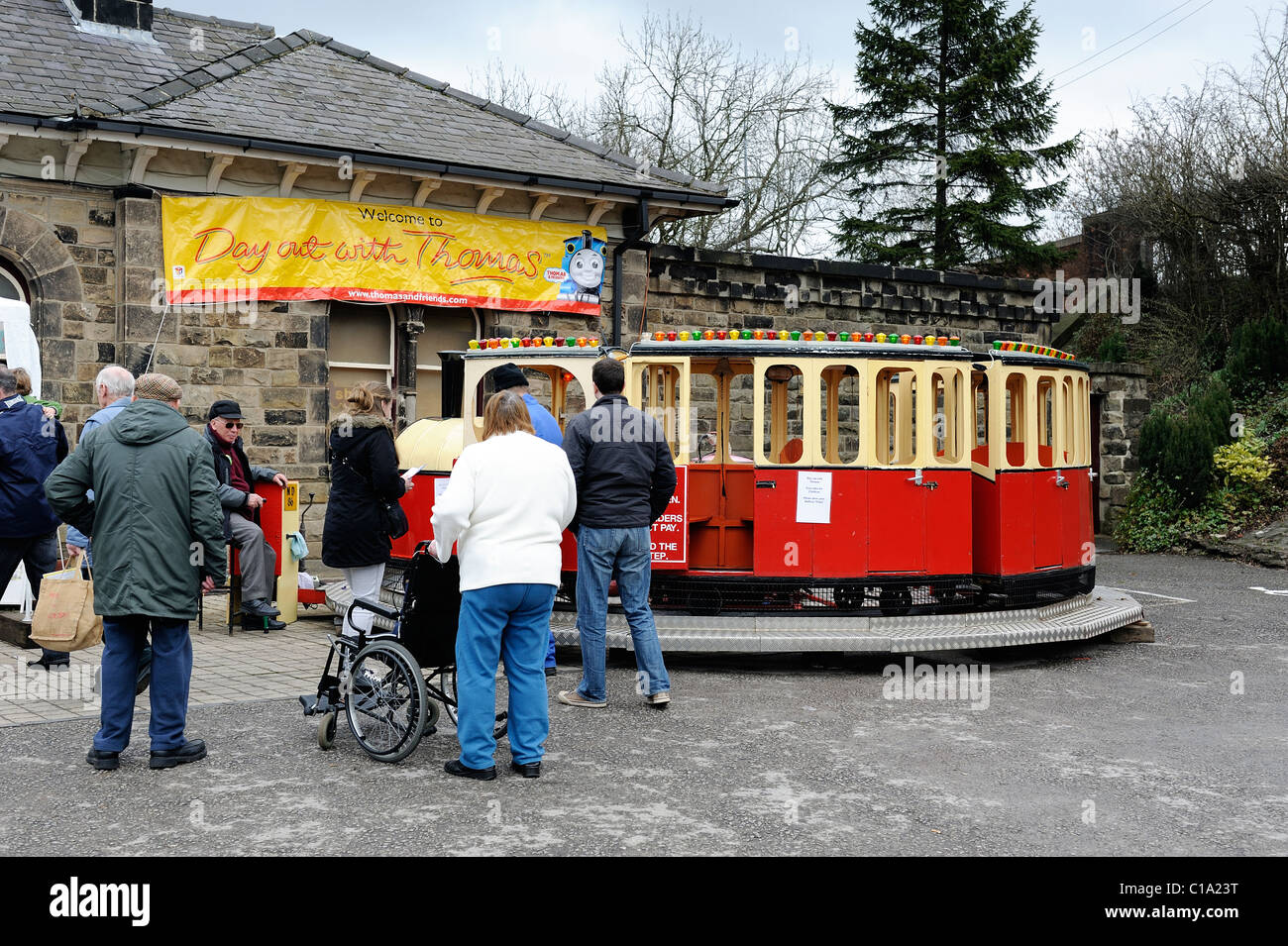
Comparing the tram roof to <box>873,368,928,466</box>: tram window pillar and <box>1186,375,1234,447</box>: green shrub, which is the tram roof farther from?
<box>1186,375,1234,447</box>: green shrub

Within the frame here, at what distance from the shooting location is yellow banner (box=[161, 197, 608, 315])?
1343 cm

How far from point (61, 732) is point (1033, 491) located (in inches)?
290

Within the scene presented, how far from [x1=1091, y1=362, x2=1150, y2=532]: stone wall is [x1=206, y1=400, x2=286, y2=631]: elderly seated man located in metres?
14.1

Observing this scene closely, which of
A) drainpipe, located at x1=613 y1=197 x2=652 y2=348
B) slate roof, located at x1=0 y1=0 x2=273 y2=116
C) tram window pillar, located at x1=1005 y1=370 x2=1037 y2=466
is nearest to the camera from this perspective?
tram window pillar, located at x1=1005 y1=370 x2=1037 y2=466

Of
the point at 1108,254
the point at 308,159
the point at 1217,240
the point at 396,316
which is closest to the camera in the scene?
the point at 308,159

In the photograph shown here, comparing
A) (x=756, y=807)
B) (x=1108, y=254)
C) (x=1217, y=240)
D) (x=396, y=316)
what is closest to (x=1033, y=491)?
(x=756, y=807)

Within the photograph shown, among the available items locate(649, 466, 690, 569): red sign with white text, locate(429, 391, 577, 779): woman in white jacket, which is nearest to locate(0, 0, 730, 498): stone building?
locate(649, 466, 690, 569): red sign with white text

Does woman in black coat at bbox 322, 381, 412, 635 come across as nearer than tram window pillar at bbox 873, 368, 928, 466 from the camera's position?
Yes

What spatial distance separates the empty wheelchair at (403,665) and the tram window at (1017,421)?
213 inches

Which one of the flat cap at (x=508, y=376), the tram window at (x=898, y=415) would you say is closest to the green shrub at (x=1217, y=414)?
the tram window at (x=898, y=415)

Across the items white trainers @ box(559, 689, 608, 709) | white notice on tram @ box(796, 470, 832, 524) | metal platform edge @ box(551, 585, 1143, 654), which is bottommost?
white trainers @ box(559, 689, 608, 709)

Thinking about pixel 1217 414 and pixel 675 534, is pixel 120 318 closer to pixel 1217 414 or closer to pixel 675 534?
pixel 675 534
